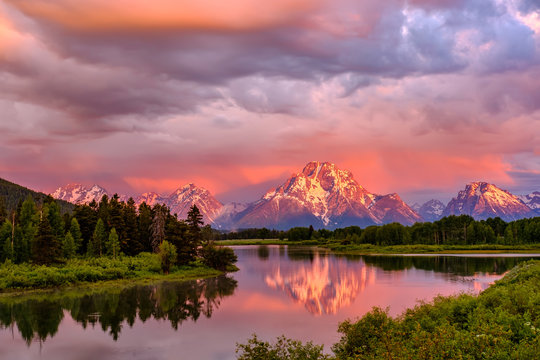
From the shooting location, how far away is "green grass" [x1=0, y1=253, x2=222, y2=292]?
2864 inches

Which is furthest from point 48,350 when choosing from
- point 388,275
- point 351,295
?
point 388,275

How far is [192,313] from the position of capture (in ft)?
183

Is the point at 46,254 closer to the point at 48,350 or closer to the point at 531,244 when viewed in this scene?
the point at 48,350

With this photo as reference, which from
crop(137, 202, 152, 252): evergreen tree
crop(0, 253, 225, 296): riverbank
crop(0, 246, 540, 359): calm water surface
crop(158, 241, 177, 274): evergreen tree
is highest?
crop(137, 202, 152, 252): evergreen tree

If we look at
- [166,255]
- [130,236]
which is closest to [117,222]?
[130,236]

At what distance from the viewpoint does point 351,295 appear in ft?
230

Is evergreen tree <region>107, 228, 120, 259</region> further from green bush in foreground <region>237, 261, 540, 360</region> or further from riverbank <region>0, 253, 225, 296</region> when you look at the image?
green bush in foreground <region>237, 261, 540, 360</region>

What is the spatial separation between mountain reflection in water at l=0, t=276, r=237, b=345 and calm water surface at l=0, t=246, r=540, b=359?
4.4 inches

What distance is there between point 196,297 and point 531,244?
170 metres

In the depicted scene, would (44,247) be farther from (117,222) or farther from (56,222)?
(117,222)

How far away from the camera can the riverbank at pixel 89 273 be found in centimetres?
7231

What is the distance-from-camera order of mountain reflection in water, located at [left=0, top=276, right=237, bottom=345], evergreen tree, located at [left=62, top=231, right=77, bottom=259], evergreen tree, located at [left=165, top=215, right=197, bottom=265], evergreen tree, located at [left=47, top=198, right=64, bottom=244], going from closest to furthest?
mountain reflection in water, located at [left=0, top=276, right=237, bottom=345]
evergreen tree, located at [left=62, top=231, right=77, bottom=259]
evergreen tree, located at [left=165, top=215, right=197, bottom=265]
evergreen tree, located at [left=47, top=198, right=64, bottom=244]

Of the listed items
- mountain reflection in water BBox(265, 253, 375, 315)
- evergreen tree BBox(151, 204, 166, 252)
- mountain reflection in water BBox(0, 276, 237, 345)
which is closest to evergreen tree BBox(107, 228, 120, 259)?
evergreen tree BBox(151, 204, 166, 252)

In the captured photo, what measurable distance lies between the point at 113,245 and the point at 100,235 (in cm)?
576
